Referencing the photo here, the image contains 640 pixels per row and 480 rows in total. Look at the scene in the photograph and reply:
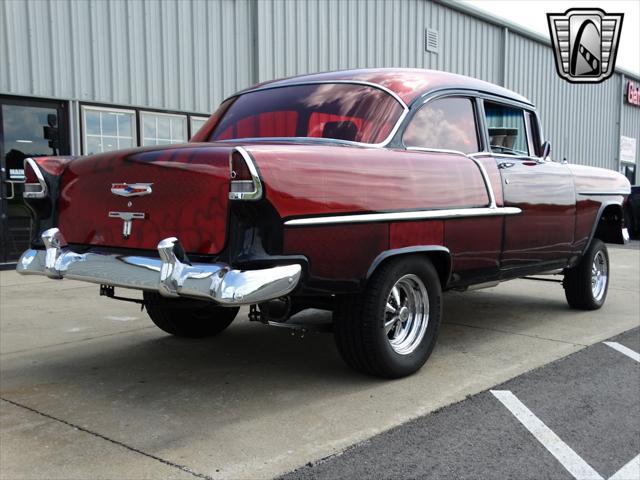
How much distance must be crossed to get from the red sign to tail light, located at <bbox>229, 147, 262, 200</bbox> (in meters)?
24.4

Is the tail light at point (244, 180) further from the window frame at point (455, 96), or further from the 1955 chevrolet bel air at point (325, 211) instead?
the window frame at point (455, 96)

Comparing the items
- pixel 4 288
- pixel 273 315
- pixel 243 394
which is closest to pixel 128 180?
pixel 273 315

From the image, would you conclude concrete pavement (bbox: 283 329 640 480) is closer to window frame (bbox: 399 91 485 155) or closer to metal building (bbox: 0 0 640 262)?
window frame (bbox: 399 91 485 155)

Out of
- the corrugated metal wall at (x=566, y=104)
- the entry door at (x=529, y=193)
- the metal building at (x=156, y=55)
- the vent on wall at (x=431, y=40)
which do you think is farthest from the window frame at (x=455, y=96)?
the corrugated metal wall at (x=566, y=104)

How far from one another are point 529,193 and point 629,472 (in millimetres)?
2459

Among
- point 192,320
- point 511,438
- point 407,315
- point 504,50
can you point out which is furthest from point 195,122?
point 504,50

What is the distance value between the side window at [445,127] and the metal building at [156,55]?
6668 mm

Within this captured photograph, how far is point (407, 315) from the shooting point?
12.9 ft

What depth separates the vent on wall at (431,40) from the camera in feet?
49.3

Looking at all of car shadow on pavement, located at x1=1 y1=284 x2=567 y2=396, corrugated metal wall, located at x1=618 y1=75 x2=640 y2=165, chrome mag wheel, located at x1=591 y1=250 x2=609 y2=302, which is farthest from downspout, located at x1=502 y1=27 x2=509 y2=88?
car shadow on pavement, located at x1=1 y1=284 x2=567 y2=396

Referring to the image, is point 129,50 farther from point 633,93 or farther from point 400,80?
point 633,93

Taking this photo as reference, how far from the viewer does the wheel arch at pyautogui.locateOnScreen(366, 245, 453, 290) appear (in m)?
3.51

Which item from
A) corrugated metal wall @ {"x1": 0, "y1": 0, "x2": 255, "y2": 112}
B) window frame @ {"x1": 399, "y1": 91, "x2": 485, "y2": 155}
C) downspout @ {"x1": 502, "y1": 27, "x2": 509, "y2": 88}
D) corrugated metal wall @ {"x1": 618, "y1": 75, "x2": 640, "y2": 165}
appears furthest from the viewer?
corrugated metal wall @ {"x1": 618, "y1": 75, "x2": 640, "y2": 165}

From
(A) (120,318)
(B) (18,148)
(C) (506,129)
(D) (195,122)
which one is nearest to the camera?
(C) (506,129)
